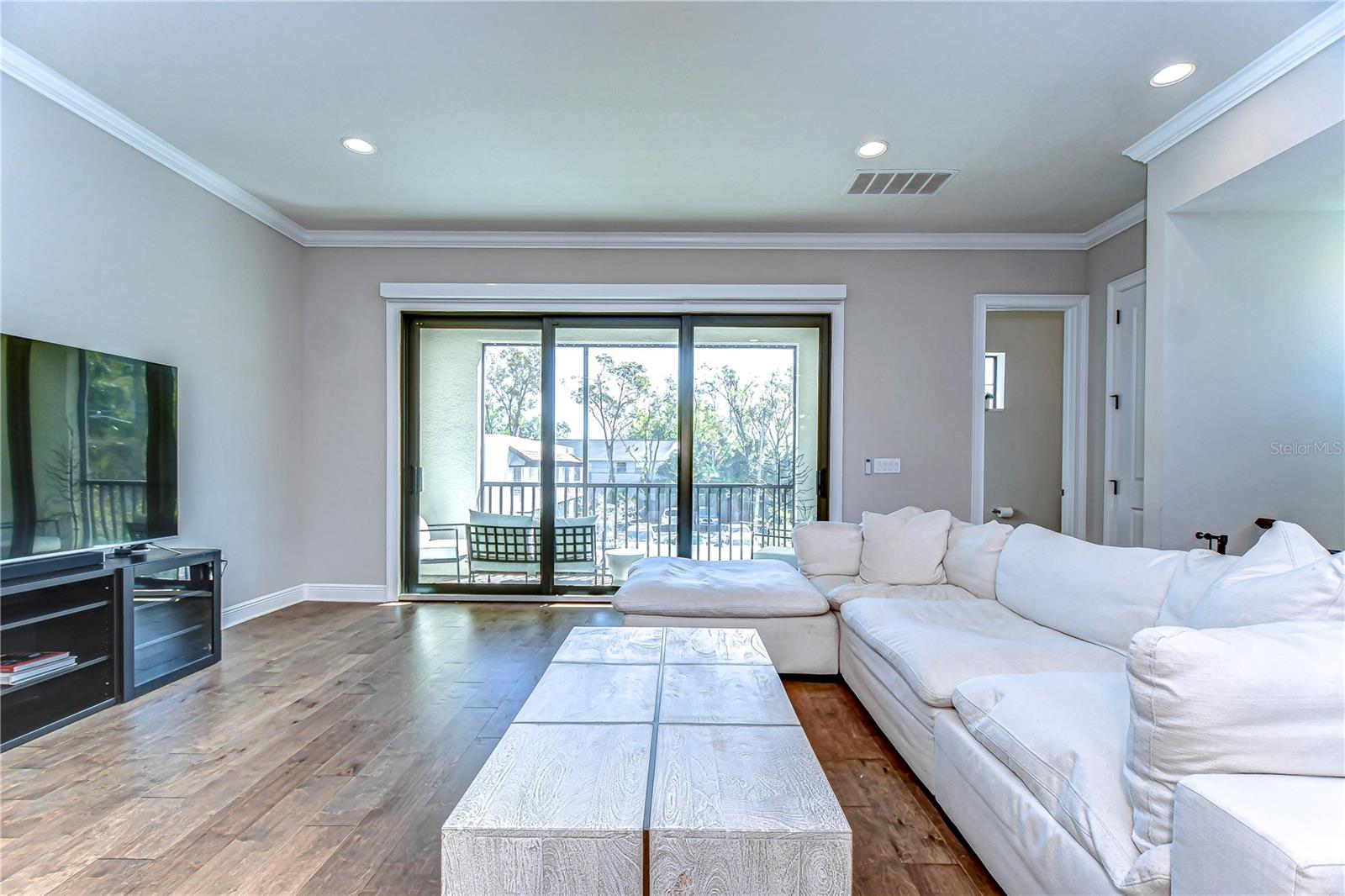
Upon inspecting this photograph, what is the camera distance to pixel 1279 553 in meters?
1.67

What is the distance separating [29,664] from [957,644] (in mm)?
3495

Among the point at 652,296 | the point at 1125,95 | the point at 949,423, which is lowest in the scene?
the point at 949,423

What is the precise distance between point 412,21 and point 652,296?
2.48 m

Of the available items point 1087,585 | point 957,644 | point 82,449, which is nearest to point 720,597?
point 957,644

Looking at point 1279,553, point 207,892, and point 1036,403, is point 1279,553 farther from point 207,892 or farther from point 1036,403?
point 1036,403

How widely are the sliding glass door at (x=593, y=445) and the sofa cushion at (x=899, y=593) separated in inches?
60.4

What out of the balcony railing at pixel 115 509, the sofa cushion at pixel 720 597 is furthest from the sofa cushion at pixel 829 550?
the balcony railing at pixel 115 509

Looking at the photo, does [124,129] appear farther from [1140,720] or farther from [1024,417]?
[1024,417]

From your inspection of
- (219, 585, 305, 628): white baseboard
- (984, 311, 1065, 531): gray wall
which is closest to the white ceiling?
(984, 311, 1065, 531): gray wall

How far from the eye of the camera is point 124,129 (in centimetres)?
307

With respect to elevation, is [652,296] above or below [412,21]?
below

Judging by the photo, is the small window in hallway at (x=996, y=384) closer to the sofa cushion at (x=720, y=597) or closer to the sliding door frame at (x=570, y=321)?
the sliding door frame at (x=570, y=321)

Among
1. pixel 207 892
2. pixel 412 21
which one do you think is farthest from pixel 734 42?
pixel 207 892

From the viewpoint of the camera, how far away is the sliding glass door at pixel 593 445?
4.75m
